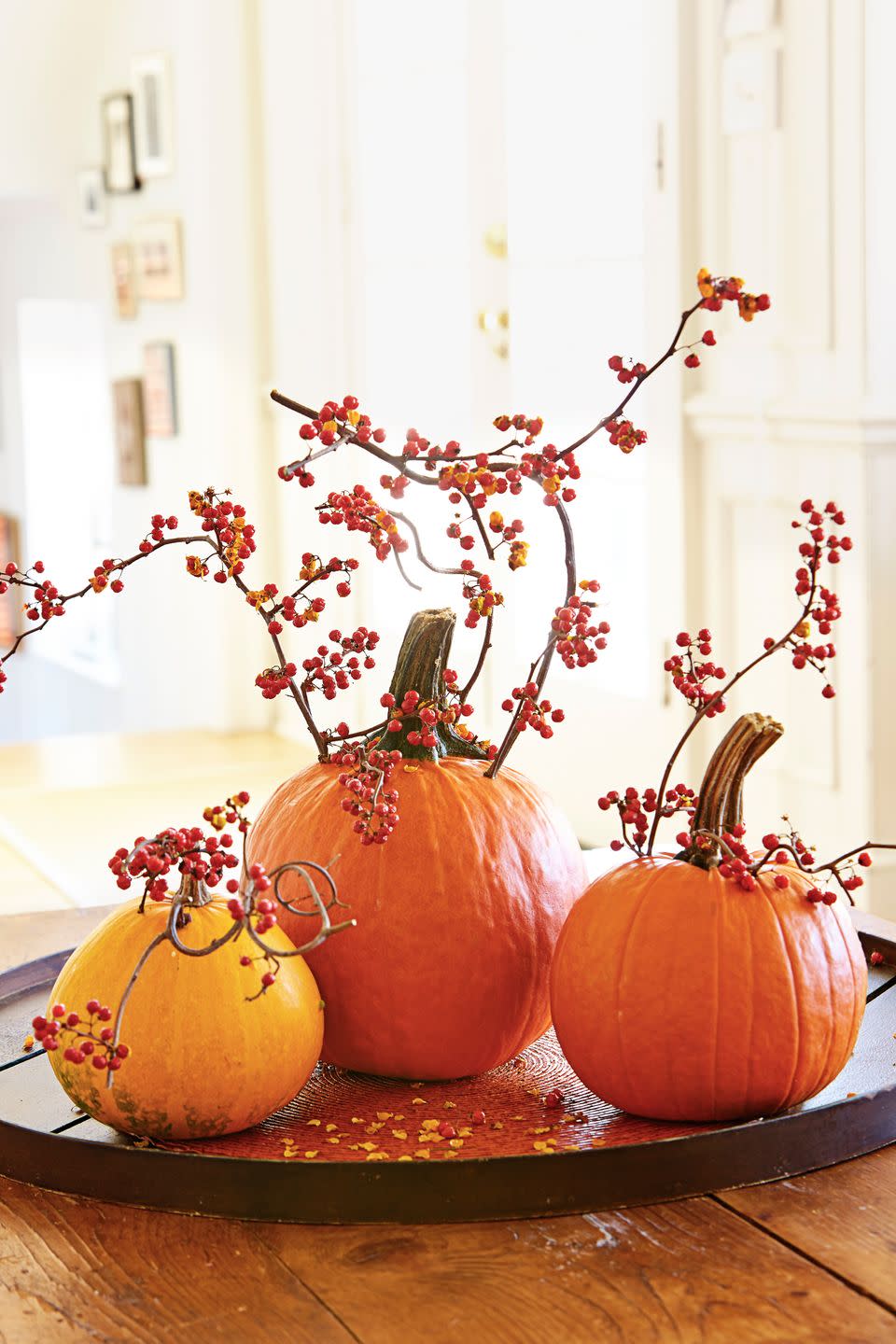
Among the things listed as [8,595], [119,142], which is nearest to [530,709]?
[119,142]

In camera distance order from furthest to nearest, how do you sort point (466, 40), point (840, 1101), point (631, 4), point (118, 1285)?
point (466, 40), point (631, 4), point (840, 1101), point (118, 1285)

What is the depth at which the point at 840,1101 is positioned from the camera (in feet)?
2.59

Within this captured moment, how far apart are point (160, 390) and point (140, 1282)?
4446 mm

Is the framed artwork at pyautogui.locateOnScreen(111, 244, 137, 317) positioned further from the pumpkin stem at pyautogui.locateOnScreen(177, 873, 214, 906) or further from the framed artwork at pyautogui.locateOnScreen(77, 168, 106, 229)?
the pumpkin stem at pyautogui.locateOnScreen(177, 873, 214, 906)

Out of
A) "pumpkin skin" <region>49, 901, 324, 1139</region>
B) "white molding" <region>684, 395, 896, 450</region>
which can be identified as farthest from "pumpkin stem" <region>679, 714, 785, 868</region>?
"white molding" <region>684, 395, 896, 450</region>

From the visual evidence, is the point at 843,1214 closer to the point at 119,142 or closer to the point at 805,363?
the point at 805,363

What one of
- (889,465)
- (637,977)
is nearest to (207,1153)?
(637,977)

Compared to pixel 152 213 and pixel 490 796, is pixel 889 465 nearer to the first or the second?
pixel 490 796

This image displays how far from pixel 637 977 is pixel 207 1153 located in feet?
0.70

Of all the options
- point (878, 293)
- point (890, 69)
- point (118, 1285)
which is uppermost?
point (890, 69)

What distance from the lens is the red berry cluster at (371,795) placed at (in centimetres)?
81

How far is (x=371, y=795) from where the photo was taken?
851mm

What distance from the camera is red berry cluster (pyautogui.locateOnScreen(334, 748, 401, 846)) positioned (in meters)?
0.81

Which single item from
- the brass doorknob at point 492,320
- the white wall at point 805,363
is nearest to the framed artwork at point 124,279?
the brass doorknob at point 492,320
